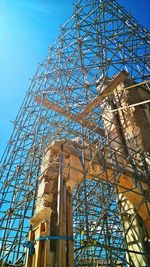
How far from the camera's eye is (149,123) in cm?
780

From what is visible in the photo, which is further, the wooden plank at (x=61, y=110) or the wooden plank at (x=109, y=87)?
the wooden plank at (x=109, y=87)

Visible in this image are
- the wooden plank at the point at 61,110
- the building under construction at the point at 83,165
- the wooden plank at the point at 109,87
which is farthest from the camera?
the wooden plank at the point at 109,87

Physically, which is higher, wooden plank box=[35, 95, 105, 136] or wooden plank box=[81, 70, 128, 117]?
wooden plank box=[81, 70, 128, 117]

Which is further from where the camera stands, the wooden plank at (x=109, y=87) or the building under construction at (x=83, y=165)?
the wooden plank at (x=109, y=87)

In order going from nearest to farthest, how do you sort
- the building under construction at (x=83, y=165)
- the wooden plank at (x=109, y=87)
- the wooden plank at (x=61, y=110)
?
1. the building under construction at (x=83, y=165)
2. the wooden plank at (x=61, y=110)
3. the wooden plank at (x=109, y=87)

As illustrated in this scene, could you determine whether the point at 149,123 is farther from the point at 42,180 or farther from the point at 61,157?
the point at 42,180

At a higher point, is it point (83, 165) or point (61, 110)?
point (61, 110)

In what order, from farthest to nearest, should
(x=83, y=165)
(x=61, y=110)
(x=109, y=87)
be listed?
(x=109, y=87) < (x=61, y=110) < (x=83, y=165)

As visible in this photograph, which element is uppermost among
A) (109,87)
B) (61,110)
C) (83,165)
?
(109,87)

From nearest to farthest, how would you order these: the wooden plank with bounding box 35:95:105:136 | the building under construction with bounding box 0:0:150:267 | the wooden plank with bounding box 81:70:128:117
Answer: the building under construction with bounding box 0:0:150:267, the wooden plank with bounding box 35:95:105:136, the wooden plank with bounding box 81:70:128:117

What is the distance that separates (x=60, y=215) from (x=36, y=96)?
16.2ft

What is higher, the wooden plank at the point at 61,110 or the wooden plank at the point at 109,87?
the wooden plank at the point at 109,87

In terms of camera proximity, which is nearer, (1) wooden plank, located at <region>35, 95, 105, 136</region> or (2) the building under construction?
(2) the building under construction

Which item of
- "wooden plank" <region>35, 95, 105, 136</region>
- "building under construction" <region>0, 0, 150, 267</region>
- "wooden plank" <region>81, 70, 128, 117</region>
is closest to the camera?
"building under construction" <region>0, 0, 150, 267</region>
